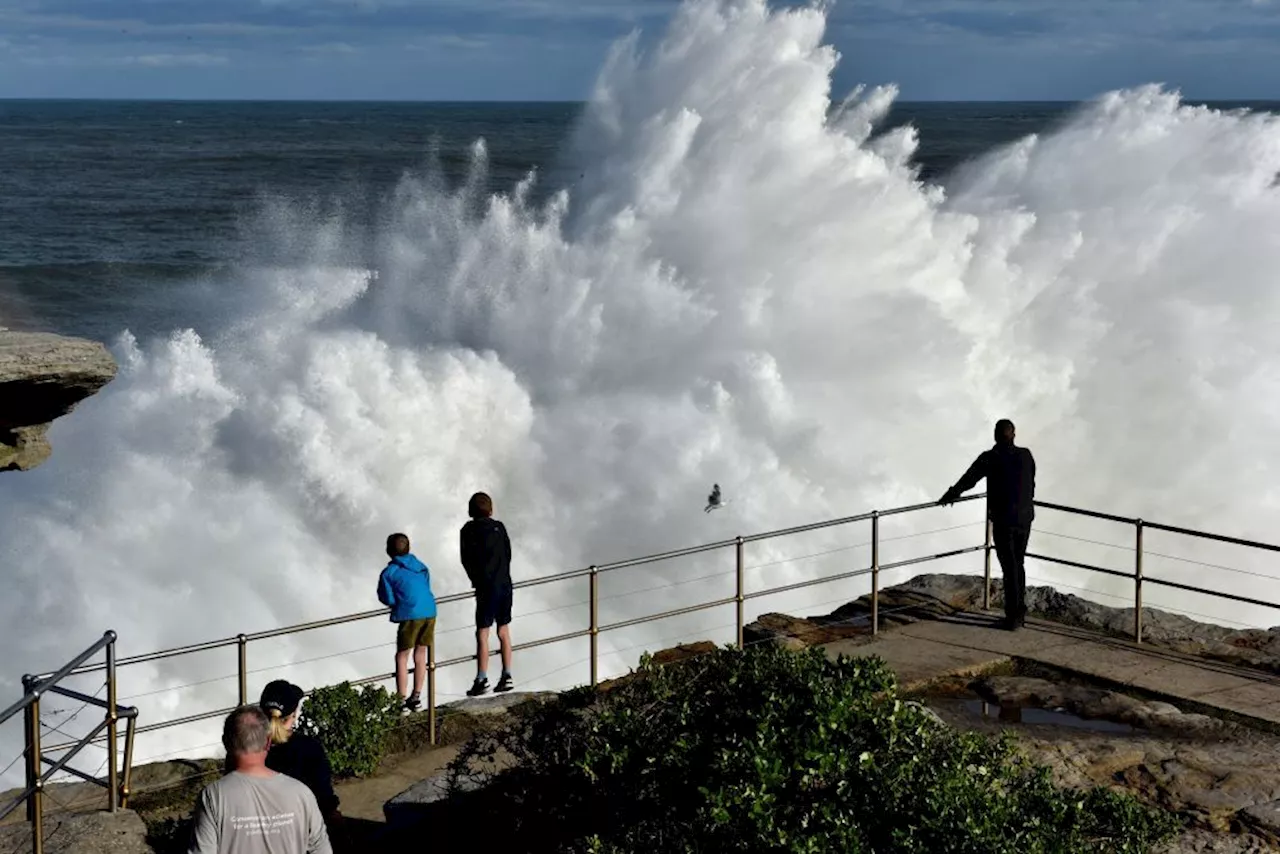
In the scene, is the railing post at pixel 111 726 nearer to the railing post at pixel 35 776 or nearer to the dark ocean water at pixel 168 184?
the railing post at pixel 35 776

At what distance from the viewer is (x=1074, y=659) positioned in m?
9.94

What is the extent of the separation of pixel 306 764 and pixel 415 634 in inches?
133

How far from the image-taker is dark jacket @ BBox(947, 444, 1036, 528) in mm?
10125

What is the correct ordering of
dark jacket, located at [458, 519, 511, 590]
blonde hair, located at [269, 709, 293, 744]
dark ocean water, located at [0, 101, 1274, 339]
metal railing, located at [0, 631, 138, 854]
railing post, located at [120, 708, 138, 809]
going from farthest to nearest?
dark ocean water, located at [0, 101, 1274, 339] < dark jacket, located at [458, 519, 511, 590] < railing post, located at [120, 708, 138, 809] < metal railing, located at [0, 631, 138, 854] < blonde hair, located at [269, 709, 293, 744]

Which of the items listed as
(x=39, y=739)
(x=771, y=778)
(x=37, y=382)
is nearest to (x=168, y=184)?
(x=37, y=382)

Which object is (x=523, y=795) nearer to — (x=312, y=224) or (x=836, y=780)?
(x=836, y=780)

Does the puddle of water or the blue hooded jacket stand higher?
the blue hooded jacket

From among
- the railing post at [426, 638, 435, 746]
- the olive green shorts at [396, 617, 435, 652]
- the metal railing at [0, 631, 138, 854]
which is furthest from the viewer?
the olive green shorts at [396, 617, 435, 652]

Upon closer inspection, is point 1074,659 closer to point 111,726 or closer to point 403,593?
point 403,593

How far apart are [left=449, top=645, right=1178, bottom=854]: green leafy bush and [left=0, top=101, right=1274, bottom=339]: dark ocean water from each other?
29.9 metres

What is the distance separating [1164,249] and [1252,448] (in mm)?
5149

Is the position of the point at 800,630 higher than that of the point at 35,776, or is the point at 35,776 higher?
the point at 800,630

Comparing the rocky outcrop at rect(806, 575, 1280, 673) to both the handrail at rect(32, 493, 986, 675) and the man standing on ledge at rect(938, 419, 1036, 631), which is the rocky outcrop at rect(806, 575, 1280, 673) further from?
the handrail at rect(32, 493, 986, 675)

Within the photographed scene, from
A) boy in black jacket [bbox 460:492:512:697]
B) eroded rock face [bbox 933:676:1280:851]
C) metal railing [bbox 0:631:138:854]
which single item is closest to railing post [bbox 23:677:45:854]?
metal railing [bbox 0:631:138:854]
